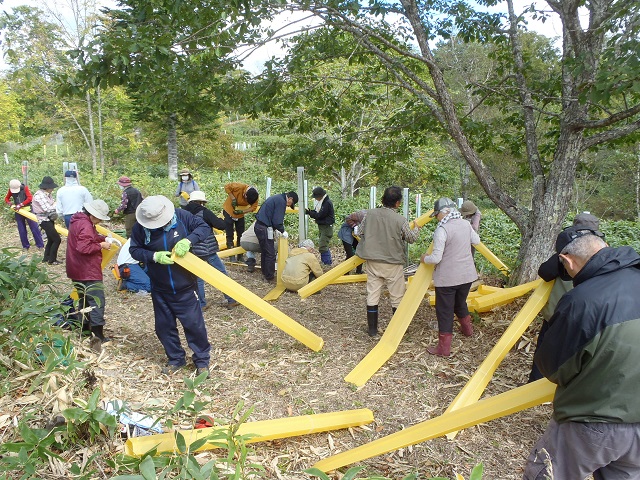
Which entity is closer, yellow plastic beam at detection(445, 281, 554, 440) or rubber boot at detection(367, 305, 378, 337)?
yellow plastic beam at detection(445, 281, 554, 440)

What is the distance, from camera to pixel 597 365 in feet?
6.54

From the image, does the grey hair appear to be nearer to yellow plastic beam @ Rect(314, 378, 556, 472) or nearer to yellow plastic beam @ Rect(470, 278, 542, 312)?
yellow plastic beam @ Rect(314, 378, 556, 472)

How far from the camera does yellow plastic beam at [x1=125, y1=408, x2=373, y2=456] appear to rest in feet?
8.44

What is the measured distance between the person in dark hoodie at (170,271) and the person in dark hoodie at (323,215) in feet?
12.3

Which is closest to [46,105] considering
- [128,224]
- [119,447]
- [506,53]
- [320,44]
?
[128,224]

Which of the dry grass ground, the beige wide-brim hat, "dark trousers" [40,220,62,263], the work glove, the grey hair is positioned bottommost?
the dry grass ground

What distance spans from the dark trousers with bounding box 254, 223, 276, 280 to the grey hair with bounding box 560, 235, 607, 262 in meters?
5.31

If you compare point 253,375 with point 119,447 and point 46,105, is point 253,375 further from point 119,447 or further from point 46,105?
point 46,105

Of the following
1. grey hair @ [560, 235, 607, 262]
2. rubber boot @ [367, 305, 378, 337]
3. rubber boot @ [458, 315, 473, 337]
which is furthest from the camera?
rubber boot @ [367, 305, 378, 337]

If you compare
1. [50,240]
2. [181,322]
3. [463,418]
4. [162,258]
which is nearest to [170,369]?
[181,322]

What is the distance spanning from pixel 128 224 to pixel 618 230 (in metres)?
13.9

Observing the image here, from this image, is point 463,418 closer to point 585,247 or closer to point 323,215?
point 585,247

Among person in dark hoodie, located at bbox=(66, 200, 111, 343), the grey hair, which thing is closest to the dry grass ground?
person in dark hoodie, located at bbox=(66, 200, 111, 343)

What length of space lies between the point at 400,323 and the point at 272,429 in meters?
2.16
